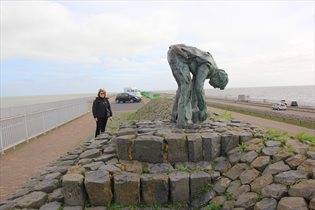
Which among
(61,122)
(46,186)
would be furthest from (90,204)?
(61,122)

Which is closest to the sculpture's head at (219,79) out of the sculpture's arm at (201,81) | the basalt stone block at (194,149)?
the sculpture's arm at (201,81)

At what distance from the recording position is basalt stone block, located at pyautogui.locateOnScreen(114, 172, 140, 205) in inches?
182

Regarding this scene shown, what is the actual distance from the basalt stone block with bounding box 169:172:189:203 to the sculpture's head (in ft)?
11.3

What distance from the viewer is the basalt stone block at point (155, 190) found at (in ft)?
15.4

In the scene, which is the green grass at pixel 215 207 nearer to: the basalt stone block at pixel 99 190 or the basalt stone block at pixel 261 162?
the basalt stone block at pixel 261 162

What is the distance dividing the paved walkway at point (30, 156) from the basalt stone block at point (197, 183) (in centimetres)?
371

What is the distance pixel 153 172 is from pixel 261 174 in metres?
1.88

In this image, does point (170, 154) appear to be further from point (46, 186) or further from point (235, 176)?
point (46, 186)

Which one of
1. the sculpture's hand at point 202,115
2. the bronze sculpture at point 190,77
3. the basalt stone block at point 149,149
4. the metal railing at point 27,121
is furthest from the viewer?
the metal railing at point 27,121

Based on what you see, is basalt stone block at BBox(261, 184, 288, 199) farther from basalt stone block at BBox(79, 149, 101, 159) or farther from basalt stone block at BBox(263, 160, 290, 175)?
basalt stone block at BBox(79, 149, 101, 159)

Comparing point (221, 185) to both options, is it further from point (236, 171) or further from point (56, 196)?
point (56, 196)

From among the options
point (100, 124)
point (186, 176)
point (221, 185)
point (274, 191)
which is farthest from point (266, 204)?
point (100, 124)

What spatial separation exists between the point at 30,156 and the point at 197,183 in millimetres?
6003

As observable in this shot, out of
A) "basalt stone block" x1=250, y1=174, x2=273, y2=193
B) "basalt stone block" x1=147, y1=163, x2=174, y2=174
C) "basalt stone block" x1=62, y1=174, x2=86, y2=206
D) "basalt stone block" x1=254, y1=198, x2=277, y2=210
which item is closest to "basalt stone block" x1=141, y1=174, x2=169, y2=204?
"basalt stone block" x1=147, y1=163, x2=174, y2=174
